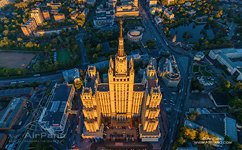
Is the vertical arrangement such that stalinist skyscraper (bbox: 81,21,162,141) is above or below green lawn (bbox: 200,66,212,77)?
above

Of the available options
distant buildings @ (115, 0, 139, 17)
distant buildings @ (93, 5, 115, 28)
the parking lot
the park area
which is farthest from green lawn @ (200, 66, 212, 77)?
the park area

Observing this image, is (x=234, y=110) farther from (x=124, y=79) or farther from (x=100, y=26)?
(x=100, y=26)

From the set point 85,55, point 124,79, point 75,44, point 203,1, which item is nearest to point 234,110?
point 124,79

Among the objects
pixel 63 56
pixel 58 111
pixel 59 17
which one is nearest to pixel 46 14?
pixel 59 17

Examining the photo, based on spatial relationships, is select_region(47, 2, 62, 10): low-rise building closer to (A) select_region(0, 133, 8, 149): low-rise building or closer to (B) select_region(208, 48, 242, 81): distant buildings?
(A) select_region(0, 133, 8, 149): low-rise building

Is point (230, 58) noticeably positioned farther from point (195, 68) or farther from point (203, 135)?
point (203, 135)

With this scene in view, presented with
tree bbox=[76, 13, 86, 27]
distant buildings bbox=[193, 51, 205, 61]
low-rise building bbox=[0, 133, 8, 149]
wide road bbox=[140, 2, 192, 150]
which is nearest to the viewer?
low-rise building bbox=[0, 133, 8, 149]

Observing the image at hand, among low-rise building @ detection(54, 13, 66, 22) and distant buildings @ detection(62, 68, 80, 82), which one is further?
low-rise building @ detection(54, 13, 66, 22)
